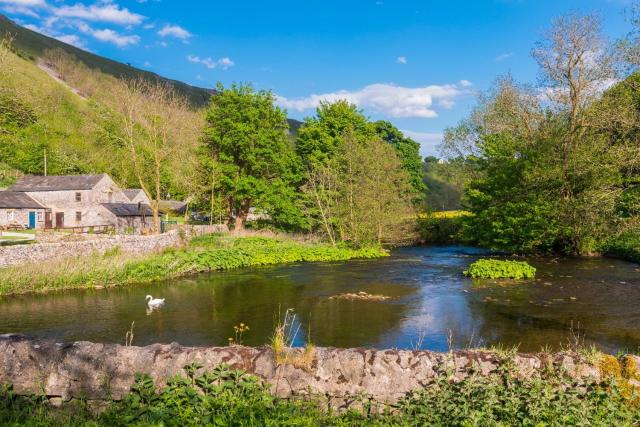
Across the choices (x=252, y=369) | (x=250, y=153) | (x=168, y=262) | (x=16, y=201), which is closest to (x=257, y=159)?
(x=250, y=153)

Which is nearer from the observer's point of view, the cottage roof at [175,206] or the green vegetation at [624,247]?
the green vegetation at [624,247]

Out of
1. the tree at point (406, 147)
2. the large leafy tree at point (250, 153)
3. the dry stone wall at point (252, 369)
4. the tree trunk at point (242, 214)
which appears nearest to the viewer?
the dry stone wall at point (252, 369)

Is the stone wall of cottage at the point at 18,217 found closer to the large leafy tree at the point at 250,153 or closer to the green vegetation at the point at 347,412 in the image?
the large leafy tree at the point at 250,153

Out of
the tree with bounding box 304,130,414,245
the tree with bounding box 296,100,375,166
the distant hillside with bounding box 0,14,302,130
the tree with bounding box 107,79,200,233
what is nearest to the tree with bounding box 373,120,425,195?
the tree with bounding box 296,100,375,166

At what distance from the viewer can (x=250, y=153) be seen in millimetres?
44812

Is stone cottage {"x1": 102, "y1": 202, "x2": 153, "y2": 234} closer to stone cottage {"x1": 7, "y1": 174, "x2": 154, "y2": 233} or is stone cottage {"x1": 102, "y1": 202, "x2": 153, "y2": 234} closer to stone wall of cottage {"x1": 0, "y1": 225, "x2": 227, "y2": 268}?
stone cottage {"x1": 7, "y1": 174, "x2": 154, "y2": 233}

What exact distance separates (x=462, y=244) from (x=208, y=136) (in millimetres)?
27291

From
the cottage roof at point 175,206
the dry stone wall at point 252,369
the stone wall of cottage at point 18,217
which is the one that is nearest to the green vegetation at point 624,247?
the dry stone wall at point 252,369

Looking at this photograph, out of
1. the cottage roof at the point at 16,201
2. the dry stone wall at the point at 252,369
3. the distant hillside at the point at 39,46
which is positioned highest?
the distant hillside at the point at 39,46

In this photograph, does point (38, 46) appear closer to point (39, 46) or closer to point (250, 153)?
point (39, 46)

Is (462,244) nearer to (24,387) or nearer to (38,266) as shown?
(38,266)

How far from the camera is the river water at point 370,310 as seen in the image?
48.5ft

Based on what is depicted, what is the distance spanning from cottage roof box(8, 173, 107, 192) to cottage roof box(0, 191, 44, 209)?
2.36 metres

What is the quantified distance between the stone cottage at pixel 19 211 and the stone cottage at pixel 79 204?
1.52 ft
